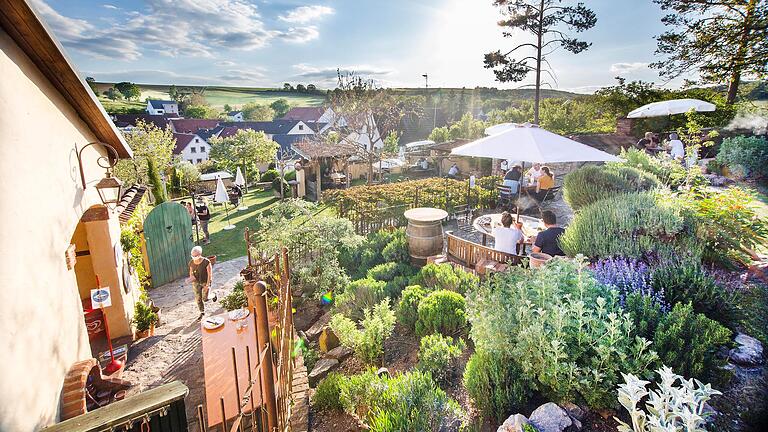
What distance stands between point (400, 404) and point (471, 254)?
3740mm

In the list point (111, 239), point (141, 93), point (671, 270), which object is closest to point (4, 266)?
point (111, 239)

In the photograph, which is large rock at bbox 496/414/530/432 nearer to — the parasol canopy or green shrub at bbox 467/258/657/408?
green shrub at bbox 467/258/657/408

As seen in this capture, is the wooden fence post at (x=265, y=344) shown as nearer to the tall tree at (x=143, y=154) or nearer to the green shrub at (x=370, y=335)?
the green shrub at (x=370, y=335)

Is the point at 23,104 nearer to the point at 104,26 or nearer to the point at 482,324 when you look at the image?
the point at 482,324

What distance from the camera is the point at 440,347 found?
4.27 metres

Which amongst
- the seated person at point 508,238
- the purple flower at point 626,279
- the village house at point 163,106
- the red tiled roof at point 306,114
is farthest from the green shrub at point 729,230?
the village house at point 163,106

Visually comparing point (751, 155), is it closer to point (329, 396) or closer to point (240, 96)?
point (329, 396)

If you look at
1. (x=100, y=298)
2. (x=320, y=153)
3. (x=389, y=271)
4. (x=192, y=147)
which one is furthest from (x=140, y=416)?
(x=192, y=147)

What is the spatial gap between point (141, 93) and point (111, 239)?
9932 cm

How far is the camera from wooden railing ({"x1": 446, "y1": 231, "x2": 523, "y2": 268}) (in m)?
5.98

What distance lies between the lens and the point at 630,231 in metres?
4.96

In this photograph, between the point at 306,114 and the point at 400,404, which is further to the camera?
the point at 306,114

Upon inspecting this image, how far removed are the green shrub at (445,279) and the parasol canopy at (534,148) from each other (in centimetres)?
229

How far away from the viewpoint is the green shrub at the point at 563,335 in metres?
3.01
